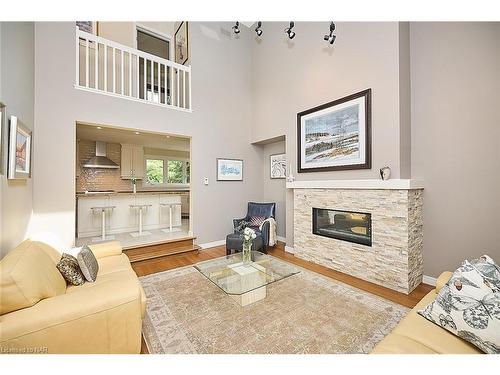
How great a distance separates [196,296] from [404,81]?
360 cm

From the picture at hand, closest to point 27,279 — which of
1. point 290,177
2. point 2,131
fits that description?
point 2,131

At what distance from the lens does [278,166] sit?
15.8ft

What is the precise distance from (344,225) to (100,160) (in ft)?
20.4

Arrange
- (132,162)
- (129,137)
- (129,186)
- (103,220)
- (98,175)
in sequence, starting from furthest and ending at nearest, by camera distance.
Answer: (129,186), (132,162), (98,175), (129,137), (103,220)

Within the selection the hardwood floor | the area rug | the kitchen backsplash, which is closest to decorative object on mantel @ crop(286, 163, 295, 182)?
the hardwood floor

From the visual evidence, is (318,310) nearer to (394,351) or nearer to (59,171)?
(394,351)

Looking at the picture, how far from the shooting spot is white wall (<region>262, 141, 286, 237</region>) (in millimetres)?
4738

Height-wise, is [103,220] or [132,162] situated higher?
[132,162]

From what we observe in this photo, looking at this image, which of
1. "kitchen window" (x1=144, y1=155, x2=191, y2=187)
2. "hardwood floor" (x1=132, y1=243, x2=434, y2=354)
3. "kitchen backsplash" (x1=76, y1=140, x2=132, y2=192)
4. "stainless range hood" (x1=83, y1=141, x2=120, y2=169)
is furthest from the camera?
"kitchen window" (x1=144, y1=155, x2=191, y2=187)

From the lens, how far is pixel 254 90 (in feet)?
16.3

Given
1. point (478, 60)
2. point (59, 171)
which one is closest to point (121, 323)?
point (59, 171)

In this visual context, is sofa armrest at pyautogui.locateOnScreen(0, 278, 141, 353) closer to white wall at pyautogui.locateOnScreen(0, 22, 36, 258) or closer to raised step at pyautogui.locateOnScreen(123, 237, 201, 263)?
white wall at pyautogui.locateOnScreen(0, 22, 36, 258)

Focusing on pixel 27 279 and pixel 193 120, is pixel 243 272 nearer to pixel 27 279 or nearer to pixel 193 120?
pixel 27 279

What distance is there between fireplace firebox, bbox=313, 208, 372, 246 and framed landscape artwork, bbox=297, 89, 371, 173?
2.21ft
